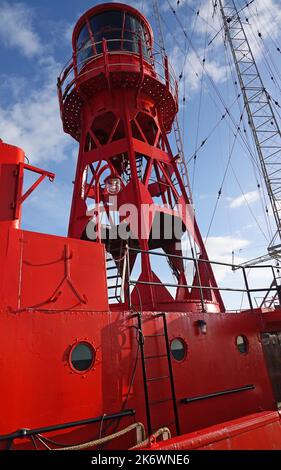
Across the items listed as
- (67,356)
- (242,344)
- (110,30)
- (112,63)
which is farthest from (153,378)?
(110,30)

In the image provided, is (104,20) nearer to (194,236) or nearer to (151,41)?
(151,41)

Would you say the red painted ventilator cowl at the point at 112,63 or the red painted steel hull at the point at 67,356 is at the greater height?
the red painted ventilator cowl at the point at 112,63

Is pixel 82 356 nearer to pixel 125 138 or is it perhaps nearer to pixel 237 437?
pixel 237 437

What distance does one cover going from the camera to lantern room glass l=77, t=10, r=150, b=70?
11937 millimetres

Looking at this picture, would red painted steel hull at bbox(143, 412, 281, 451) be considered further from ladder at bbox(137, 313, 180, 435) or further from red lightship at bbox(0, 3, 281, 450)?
ladder at bbox(137, 313, 180, 435)

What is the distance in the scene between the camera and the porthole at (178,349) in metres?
5.33

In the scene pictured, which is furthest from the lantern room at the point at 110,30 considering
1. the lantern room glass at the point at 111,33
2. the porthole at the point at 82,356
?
the porthole at the point at 82,356

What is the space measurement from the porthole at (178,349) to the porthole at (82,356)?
1.50m

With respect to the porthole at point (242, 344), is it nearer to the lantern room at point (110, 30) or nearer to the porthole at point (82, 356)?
the porthole at point (82, 356)

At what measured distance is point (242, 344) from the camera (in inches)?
257

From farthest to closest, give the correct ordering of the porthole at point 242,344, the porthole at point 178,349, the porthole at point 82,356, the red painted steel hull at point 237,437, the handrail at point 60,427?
the porthole at point 242,344
the porthole at point 178,349
the porthole at point 82,356
the handrail at point 60,427
the red painted steel hull at point 237,437

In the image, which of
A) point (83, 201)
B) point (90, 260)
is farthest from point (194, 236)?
point (90, 260)

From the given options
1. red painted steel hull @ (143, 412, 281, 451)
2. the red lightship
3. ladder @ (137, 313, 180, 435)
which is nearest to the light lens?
the red lightship

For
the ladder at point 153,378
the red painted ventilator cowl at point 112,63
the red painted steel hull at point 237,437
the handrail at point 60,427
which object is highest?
the red painted ventilator cowl at point 112,63
